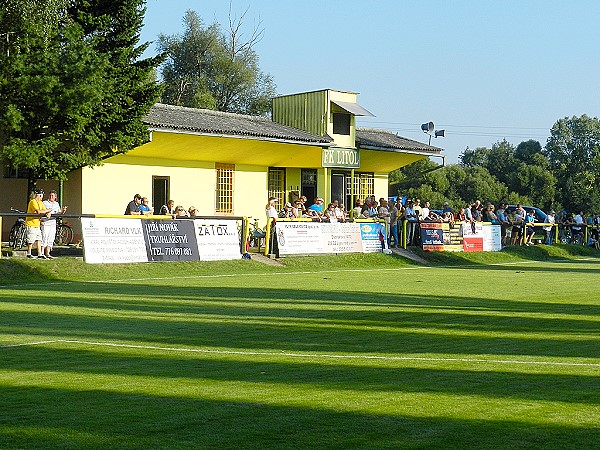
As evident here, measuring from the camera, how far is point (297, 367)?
10.0m

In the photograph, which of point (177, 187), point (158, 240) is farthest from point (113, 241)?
point (177, 187)

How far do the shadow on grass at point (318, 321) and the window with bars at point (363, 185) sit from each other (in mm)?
26862

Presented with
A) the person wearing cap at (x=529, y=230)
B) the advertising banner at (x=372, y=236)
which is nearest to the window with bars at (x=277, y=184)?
the advertising banner at (x=372, y=236)

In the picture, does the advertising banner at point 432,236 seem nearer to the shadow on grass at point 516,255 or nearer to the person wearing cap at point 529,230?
the shadow on grass at point 516,255

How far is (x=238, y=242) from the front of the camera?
3038 centimetres

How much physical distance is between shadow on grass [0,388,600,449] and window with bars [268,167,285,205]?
115ft

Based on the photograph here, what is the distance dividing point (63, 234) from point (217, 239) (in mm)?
4677

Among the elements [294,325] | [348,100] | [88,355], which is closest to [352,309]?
[294,325]

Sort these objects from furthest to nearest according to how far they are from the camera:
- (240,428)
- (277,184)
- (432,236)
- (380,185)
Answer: (380,185), (277,184), (432,236), (240,428)

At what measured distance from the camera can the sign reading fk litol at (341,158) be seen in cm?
4259

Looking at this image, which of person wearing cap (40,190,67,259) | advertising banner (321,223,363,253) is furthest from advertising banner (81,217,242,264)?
advertising banner (321,223,363,253)

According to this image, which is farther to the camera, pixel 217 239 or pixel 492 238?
pixel 492 238

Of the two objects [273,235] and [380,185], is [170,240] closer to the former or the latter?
[273,235]

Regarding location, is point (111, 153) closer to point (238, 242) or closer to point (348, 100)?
point (238, 242)
